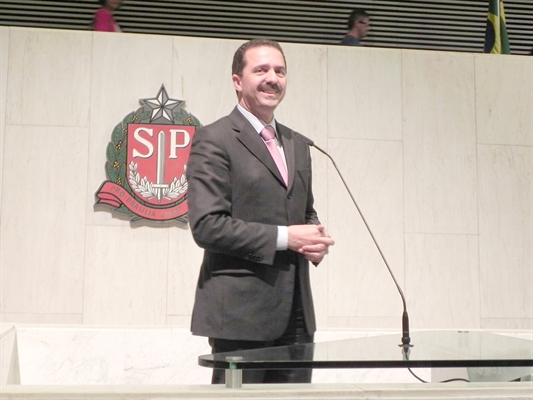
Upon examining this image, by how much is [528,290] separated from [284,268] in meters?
3.64

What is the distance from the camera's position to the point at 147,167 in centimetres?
491

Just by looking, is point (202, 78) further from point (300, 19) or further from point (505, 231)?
point (505, 231)

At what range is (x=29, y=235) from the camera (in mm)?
4785

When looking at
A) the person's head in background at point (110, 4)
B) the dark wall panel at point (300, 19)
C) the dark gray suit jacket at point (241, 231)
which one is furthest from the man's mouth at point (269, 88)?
the dark wall panel at point (300, 19)

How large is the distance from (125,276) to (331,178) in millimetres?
1468

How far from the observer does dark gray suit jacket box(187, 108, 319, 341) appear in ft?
6.34

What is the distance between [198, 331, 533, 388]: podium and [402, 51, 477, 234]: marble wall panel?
10.5 ft

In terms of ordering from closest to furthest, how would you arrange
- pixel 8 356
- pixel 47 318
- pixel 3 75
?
1. pixel 8 356
2. pixel 47 318
3. pixel 3 75

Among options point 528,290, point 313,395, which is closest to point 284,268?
point 313,395

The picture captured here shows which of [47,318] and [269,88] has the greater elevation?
[269,88]

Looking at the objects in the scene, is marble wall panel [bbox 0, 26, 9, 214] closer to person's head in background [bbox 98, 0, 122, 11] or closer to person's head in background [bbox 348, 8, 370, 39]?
person's head in background [bbox 98, 0, 122, 11]

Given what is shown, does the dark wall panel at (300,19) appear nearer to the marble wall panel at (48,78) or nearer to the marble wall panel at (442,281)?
the marble wall panel at (48,78)

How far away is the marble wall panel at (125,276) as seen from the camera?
4.81 m

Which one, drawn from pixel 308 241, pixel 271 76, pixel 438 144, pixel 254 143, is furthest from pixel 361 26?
pixel 308 241
